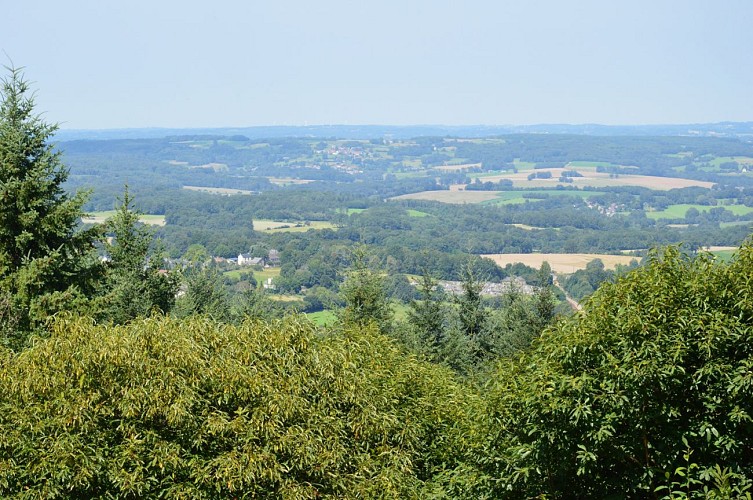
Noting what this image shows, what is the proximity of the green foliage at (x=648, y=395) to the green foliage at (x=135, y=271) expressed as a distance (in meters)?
18.3

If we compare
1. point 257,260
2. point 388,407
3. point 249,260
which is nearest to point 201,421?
point 388,407

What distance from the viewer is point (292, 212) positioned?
7598 inches

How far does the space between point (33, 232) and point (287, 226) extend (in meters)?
149

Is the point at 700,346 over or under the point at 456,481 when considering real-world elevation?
over

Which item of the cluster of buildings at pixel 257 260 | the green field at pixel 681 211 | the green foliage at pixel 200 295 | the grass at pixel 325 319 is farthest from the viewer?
the green field at pixel 681 211

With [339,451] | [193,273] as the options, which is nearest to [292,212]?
[193,273]

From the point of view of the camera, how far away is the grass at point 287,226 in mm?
159600

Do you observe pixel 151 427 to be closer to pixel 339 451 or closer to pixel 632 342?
pixel 339 451

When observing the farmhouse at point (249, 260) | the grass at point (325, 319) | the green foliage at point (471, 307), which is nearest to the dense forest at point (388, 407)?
the grass at point (325, 319)

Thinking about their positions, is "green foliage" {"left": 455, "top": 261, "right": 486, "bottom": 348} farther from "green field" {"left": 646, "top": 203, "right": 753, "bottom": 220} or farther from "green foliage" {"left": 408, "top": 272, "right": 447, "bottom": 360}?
"green field" {"left": 646, "top": 203, "right": 753, "bottom": 220}

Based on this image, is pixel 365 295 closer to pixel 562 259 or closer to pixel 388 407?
pixel 388 407

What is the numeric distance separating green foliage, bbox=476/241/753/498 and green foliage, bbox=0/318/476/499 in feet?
7.68

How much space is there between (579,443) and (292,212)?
18507 cm

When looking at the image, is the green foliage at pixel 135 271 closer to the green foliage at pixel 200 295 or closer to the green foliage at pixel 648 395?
the green foliage at pixel 200 295
